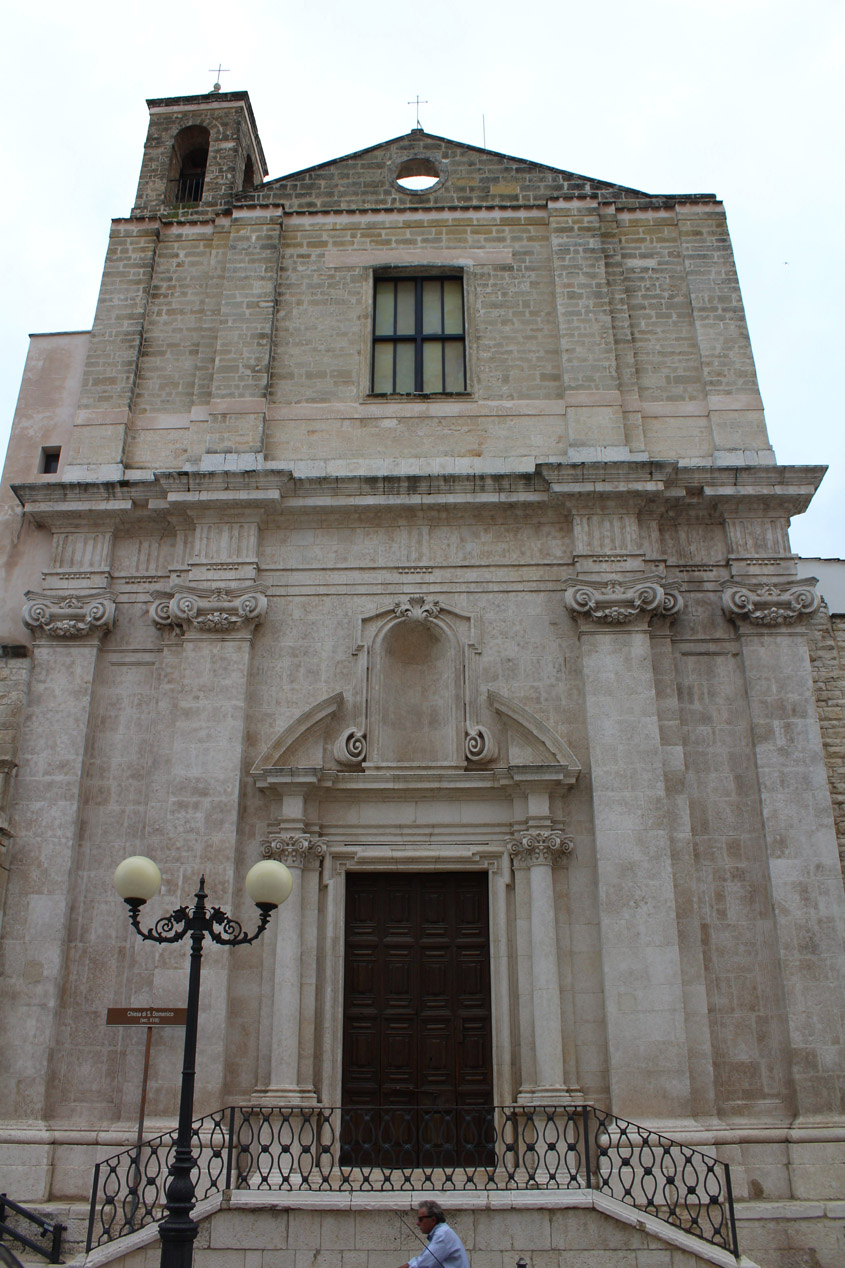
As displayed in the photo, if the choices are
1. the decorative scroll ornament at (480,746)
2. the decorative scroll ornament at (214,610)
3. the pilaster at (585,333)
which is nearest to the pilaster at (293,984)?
the decorative scroll ornament at (480,746)

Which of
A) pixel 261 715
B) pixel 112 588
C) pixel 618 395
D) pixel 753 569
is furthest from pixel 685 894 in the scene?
pixel 112 588

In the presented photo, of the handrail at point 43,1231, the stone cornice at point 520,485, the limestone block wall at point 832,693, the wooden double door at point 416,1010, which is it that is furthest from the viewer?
the stone cornice at point 520,485

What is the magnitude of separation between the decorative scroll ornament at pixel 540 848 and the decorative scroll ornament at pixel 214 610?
4.40 meters

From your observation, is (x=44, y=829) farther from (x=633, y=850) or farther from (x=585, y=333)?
(x=585, y=333)

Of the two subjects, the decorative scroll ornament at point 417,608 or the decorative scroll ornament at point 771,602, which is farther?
A: the decorative scroll ornament at point 417,608

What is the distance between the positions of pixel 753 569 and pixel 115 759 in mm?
8681

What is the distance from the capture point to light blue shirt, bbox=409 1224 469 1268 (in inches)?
296

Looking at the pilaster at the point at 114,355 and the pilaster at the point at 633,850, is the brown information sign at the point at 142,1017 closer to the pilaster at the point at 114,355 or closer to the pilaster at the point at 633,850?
the pilaster at the point at 633,850

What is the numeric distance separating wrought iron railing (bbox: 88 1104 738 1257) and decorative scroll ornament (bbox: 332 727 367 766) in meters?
3.95

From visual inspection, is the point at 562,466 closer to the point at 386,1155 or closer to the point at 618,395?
the point at 618,395

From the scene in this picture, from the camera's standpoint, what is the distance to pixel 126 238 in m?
16.8

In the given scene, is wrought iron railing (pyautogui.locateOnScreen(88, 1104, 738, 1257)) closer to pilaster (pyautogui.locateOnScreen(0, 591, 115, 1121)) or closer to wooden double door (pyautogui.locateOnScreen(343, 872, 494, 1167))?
wooden double door (pyautogui.locateOnScreen(343, 872, 494, 1167))

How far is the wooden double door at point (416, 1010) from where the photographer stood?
459 inches

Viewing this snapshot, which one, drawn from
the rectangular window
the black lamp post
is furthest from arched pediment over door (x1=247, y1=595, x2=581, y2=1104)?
the rectangular window
